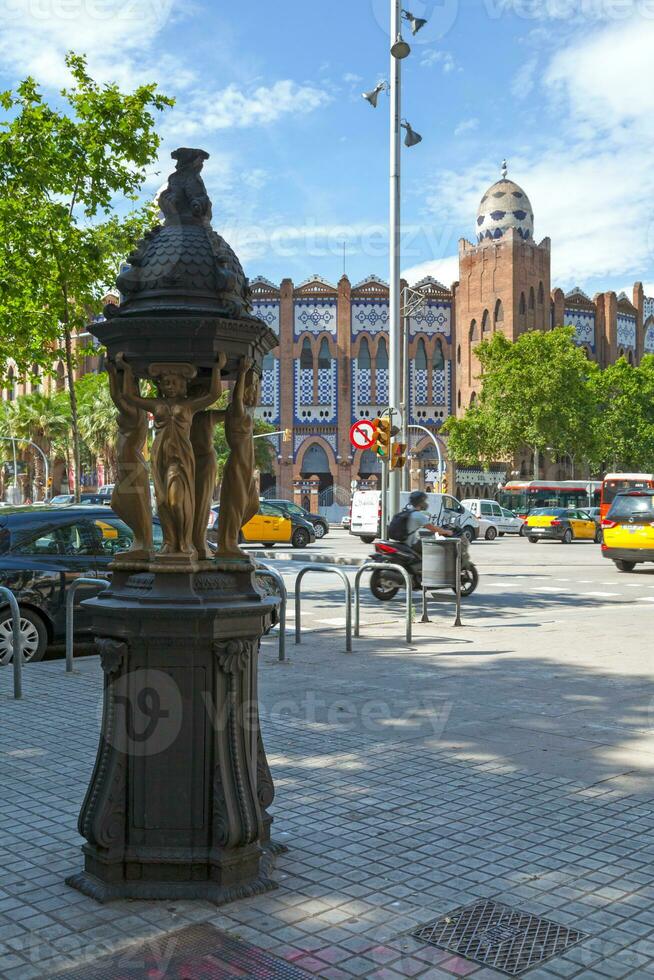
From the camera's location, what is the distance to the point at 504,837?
4.68 metres

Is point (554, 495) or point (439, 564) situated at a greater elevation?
point (554, 495)

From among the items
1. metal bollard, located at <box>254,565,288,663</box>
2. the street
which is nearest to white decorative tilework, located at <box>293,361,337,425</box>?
metal bollard, located at <box>254,565,288,663</box>

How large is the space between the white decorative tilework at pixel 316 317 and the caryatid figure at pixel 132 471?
6102cm

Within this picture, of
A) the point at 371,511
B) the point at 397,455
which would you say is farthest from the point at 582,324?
the point at 397,455

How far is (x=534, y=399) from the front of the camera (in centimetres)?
5528

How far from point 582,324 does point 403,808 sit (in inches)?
2719

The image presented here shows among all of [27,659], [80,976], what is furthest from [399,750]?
[27,659]

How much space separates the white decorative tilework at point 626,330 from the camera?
72.3 meters

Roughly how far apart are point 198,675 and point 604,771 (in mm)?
2884

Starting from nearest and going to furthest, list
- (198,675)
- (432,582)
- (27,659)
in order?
1. (198,675)
2. (27,659)
3. (432,582)

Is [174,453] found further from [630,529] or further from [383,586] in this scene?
[630,529]

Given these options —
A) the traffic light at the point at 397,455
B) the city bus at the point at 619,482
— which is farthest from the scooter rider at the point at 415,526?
the city bus at the point at 619,482

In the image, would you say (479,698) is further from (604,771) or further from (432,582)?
(432,582)

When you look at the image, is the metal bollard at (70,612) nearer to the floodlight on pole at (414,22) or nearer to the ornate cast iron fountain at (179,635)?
the ornate cast iron fountain at (179,635)
